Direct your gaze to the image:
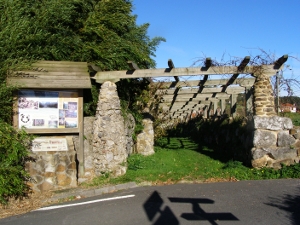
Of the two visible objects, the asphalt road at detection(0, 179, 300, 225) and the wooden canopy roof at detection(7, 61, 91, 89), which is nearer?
the asphalt road at detection(0, 179, 300, 225)

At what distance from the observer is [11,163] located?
7781 millimetres

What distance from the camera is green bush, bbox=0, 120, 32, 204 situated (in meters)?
7.50

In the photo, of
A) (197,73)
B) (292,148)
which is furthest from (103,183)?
(292,148)

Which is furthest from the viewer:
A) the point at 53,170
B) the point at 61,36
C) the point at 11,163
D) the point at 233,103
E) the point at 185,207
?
the point at 233,103

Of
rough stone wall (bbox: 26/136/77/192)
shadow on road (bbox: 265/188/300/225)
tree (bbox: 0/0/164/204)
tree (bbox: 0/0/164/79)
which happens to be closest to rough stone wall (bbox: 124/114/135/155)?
tree (bbox: 0/0/164/204)

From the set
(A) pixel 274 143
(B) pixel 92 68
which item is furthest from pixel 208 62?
(B) pixel 92 68

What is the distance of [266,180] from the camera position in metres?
9.05

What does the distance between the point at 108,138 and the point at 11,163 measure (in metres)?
2.81

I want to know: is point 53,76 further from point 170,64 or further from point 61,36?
point 170,64

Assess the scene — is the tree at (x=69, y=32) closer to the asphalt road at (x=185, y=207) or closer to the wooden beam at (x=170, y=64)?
the wooden beam at (x=170, y=64)

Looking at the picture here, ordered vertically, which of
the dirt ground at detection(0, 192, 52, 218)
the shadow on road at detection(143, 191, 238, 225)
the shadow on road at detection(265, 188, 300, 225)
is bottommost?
the dirt ground at detection(0, 192, 52, 218)

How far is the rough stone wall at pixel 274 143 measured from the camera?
10070 mm

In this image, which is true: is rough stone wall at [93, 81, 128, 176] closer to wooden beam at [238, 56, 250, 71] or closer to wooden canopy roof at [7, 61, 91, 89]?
wooden canopy roof at [7, 61, 91, 89]

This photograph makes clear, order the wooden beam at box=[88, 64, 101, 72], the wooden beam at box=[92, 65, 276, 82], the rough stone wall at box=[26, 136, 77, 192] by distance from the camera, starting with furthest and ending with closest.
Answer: the wooden beam at box=[92, 65, 276, 82], the wooden beam at box=[88, 64, 101, 72], the rough stone wall at box=[26, 136, 77, 192]
